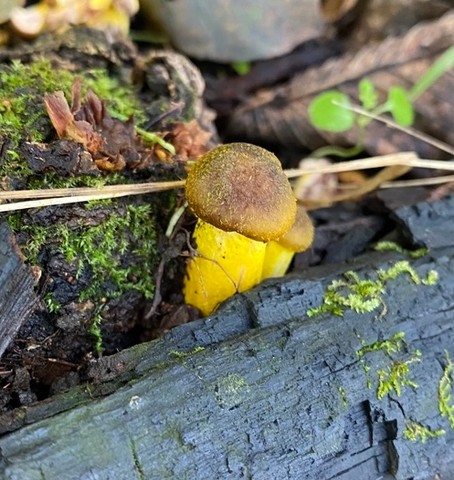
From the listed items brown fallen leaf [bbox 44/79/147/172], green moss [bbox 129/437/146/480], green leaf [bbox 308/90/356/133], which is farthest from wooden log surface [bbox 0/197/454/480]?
green leaf [bbox 308/90/356/133]

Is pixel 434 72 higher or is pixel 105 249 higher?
pixel 434 72

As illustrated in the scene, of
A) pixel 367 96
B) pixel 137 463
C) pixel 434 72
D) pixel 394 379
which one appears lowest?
pixel 137 463

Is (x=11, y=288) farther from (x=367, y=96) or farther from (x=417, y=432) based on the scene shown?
(x=367, y=96)

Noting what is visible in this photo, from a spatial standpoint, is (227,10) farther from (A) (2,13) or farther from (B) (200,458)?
(B) (200,458)

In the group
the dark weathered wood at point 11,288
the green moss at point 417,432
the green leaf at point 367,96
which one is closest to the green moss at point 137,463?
the dark weathered wood at point 11,288

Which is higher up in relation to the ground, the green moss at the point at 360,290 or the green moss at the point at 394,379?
the green moss at the point at 360,290

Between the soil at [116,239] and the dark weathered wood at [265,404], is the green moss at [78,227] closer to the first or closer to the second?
the soil at [116,239]

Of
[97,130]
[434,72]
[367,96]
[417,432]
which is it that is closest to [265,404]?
[417,432]

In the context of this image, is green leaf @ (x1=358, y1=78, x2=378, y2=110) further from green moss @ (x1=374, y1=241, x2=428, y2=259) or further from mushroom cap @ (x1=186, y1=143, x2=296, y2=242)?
mushroom cap @ (x1=186, y1=143, x2=296, y2=242)
